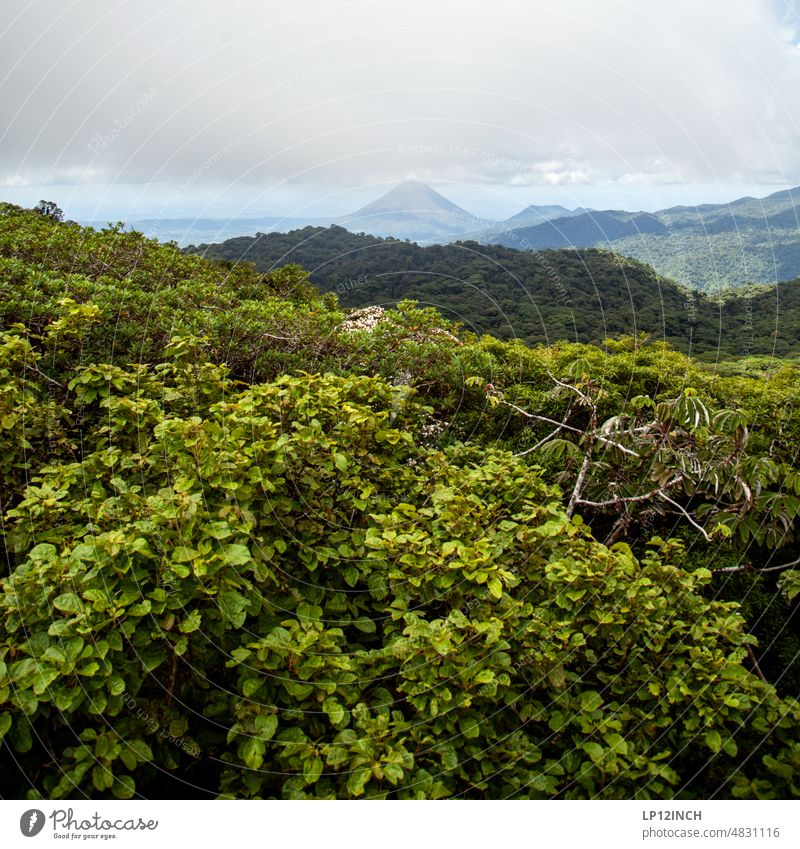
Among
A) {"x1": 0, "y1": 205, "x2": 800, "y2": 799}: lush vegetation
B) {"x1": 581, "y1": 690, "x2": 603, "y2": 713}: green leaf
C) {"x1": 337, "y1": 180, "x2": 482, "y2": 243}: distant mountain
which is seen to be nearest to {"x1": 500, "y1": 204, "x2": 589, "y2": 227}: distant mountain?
{"x1": 337, "y1": 180, "x2": 482, "y2": 243}: distant mountain

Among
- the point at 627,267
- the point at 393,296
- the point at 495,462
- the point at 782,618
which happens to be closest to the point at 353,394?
the point at 495,462

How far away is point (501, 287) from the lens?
1836cm

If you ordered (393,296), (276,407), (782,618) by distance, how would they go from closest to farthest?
(276,407)
(782,618)
(393,296)

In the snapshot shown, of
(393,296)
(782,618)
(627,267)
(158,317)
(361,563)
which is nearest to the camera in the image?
(361,563)

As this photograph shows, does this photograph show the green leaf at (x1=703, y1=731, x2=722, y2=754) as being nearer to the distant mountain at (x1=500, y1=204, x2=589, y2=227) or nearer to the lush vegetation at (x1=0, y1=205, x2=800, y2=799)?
the lush vegetation at (x1=0, y1=205, x2=800, y2=799)

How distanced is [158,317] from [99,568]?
14.4 feet

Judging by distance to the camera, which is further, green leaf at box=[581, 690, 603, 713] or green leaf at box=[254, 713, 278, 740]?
green leaf at box=[581, 690, 603, 713]

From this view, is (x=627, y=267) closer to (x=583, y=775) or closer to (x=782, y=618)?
(x=782, y=618)

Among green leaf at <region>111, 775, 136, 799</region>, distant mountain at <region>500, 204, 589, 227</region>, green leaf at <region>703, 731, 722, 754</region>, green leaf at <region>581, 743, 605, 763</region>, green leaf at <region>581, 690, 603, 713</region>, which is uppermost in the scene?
distant mountain at <region>500, 204, 589, 227</region>

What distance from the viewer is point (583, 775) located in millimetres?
2832

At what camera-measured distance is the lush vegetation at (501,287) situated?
1605 cm

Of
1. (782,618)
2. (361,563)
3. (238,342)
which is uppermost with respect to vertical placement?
(238,342)

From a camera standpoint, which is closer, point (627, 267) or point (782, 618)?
point (782, 618)

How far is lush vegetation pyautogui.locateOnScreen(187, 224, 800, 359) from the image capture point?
632 inches
